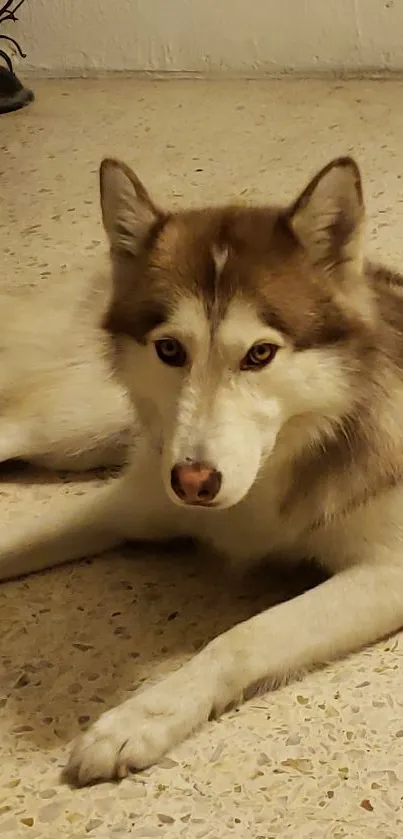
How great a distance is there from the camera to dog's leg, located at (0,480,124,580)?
187 cm

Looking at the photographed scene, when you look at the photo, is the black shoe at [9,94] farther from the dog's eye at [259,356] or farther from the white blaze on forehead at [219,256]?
the dog's eye at [259,356]

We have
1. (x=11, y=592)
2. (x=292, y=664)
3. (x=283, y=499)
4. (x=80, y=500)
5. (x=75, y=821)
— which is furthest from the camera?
(x=80, y=500)

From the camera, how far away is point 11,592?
184 cm

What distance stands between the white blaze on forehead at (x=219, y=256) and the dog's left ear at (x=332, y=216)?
108 mm

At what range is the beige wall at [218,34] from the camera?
4254 mm

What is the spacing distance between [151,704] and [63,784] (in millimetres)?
159

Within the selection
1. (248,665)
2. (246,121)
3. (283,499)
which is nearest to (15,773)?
(248,665)

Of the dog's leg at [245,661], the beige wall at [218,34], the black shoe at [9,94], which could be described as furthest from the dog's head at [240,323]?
the beige wall at [218,34]

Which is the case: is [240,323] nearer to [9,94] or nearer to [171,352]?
[171,352]

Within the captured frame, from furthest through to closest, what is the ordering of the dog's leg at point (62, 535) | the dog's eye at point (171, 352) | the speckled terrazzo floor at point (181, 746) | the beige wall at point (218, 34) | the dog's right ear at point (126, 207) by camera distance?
the beige wall at point (218, 34), the dog's leg at point (62, 535), the dog's right ear at point (126, 207), the dog's eye at point (171, 352), the speckled terrazzo floor at point (181, 746)

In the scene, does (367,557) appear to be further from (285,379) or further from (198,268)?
(198,268)

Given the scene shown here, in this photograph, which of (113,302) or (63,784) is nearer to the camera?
(63,784)

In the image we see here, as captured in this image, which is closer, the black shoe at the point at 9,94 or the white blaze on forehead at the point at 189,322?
the white blaze on forehead at the point at 189,322

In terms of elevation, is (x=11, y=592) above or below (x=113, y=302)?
below
